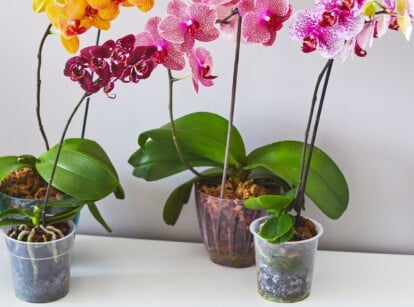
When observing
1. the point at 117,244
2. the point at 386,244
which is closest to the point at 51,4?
the point at 117,244

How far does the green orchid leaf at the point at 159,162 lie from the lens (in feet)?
4.06

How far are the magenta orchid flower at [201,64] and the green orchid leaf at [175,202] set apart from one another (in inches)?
11.0

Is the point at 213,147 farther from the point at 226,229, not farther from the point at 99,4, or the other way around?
the point at 99,4

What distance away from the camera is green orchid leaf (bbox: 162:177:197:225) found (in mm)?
1285

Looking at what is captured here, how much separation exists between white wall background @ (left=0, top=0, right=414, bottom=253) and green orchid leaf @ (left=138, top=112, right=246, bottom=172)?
0.08 meters

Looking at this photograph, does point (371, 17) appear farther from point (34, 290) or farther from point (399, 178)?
point (34, 290)

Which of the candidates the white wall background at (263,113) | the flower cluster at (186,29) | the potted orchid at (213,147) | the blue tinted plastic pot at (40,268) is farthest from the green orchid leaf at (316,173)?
the blue tinted plastic pot at (40,268)

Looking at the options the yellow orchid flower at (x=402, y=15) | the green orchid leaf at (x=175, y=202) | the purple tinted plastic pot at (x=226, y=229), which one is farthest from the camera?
the green orchid leaf at (x=175, y=202)

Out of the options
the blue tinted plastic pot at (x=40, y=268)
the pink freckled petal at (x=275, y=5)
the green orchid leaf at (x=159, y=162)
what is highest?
the pink freckled petal at (x=275, y=5)

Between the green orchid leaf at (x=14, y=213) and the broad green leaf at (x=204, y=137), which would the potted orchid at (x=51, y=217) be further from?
the broad green leaf at (x=204, y=137)

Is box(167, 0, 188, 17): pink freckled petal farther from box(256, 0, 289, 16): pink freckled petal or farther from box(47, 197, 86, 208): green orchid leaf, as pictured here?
box(47, 197, 86, 208): green orchid leaf

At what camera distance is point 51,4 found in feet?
3.08

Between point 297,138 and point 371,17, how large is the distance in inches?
16.8

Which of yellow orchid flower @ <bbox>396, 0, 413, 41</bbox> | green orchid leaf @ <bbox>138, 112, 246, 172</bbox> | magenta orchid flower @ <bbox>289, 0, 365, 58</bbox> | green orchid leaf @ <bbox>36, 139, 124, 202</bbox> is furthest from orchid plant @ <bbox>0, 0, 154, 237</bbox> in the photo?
yellow orchid flower @ <bbox>396, 0, 413, 41</bbox>
